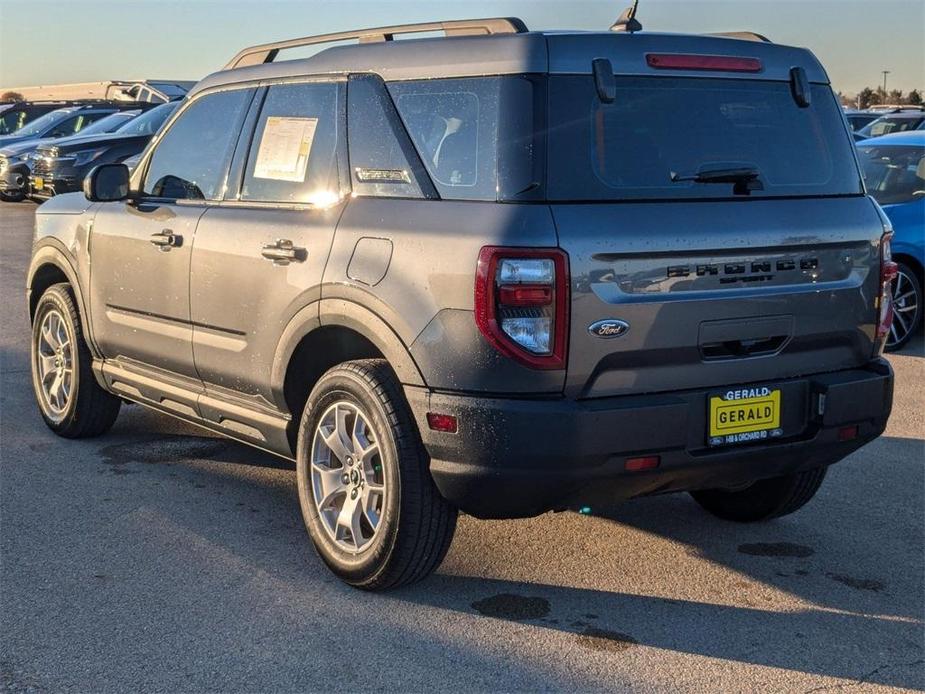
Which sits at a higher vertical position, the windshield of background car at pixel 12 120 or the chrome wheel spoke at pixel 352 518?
the windshield of background car at pixel 12 120

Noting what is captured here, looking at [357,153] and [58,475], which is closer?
[357,153]

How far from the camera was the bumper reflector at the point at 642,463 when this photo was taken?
4.02 meters

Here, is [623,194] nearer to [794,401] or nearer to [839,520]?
[794,401]

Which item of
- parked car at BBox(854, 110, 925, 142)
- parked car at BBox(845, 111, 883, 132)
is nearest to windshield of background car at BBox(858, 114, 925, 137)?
parked car at BBox(854, 110, 925, 142)

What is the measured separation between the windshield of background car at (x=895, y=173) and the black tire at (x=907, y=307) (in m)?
0.59

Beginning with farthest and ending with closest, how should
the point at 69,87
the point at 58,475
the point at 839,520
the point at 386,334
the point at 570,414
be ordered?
the point at 69,87 → the point at 58,475 → the point at 839,520 → the point at 386,334 → the point at 570,414

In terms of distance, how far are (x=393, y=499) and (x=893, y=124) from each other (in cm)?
1800

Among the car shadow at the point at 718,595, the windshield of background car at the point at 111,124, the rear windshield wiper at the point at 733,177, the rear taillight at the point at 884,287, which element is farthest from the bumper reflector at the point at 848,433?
the windshield of background car at the point at 111,124

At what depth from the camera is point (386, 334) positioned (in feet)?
13.9

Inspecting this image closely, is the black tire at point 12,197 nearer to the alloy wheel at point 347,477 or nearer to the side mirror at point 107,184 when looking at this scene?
the side mirror at point 107,184

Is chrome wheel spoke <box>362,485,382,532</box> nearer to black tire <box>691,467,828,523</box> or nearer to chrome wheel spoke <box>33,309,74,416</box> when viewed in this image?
black tire <box>691,467,828,523</box>

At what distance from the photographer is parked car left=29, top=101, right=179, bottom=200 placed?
712 inches

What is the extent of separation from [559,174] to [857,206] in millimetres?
1319

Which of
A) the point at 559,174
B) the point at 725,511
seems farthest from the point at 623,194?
the point at 725,511
